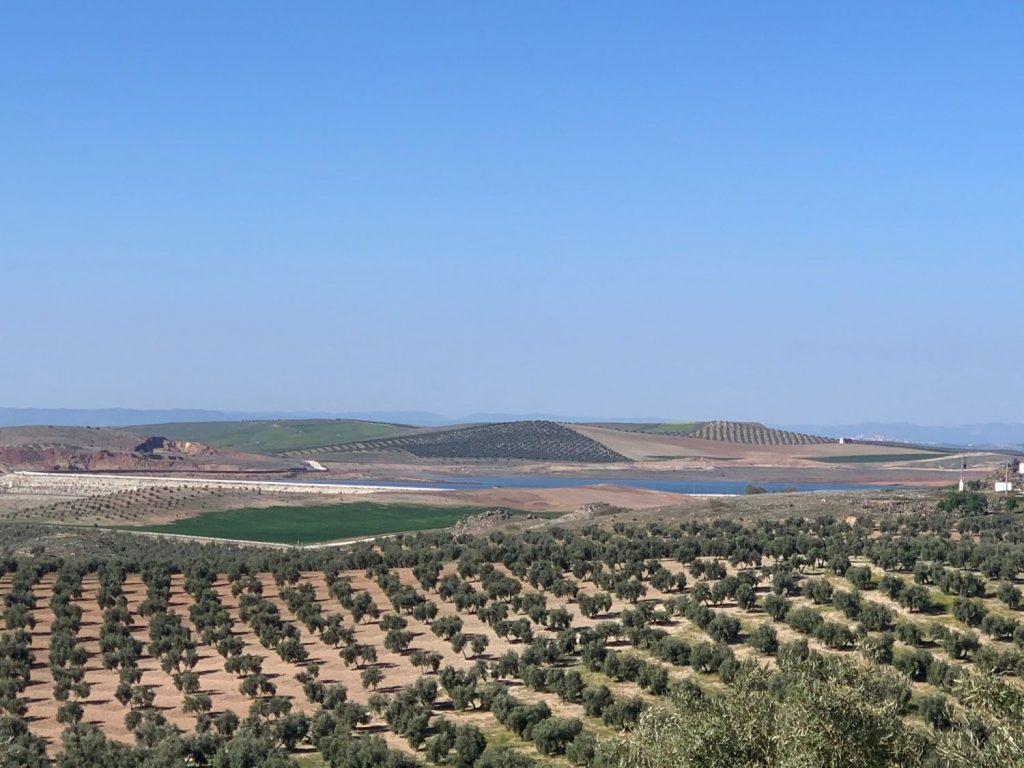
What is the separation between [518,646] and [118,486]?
369ft

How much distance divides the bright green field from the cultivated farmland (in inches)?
1009

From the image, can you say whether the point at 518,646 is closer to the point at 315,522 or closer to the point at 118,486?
the point at 315,522

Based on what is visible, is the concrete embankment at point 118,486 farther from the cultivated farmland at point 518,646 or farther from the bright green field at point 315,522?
the cultivated farmland at point 518,646

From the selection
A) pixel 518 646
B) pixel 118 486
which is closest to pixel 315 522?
pixel 118 486

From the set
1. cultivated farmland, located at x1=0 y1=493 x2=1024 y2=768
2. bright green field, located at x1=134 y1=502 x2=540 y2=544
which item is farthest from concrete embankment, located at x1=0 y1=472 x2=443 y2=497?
cultivated farmland, located at x1=0 y1=493 x2=1024 y2=768

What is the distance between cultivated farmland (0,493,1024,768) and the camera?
106ft

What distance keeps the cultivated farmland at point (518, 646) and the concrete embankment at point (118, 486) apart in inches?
2754

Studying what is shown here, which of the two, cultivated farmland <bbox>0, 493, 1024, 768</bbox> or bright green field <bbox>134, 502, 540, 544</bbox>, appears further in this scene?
bright green field <bbox>134, 502, 540, 544</bbox>

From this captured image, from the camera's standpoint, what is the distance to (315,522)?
112 metres

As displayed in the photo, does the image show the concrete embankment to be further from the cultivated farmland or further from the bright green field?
the cultivated farmland

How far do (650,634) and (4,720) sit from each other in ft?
74.8

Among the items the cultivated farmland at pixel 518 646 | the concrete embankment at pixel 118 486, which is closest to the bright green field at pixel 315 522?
the concrete embankment at pixel 118 486

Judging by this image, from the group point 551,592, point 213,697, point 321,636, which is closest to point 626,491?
point 551,592

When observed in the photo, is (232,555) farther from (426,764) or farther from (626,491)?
(626,491)
